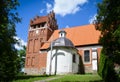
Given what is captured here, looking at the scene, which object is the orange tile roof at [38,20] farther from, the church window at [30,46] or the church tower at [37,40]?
the church window at [30,46]

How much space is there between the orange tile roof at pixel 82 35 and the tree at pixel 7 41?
19.5m

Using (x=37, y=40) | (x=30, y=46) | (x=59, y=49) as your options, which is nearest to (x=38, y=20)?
(x=37, y=40)

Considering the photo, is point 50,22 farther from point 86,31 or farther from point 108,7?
point 108,7

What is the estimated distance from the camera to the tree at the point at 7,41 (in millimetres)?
11242

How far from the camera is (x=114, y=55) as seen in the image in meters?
16.0

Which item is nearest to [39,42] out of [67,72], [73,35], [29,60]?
[29,60]

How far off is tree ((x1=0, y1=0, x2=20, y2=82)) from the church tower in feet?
67.7

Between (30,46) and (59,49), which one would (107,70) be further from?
(30,46)

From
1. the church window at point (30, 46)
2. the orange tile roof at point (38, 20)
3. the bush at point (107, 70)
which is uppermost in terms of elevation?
the orange tile roof at point (38, 20)

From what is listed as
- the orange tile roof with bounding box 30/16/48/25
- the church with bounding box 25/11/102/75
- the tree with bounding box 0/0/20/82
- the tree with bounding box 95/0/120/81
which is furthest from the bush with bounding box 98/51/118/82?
the orange tile roof with bounding box 30/16/48/25

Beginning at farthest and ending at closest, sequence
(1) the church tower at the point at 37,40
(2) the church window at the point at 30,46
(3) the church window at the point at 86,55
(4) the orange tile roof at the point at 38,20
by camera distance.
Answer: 1. (4) the orange tile roof at the point at 38,20
2. (2) the church window at the point at 30,46
3. (1) the church tower at the point at 37,40
4. (3) the church window at the point at 86,55

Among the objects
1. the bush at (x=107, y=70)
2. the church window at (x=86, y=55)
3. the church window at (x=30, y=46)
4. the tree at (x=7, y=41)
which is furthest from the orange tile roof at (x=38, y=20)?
the bush at (x=107, y=70)

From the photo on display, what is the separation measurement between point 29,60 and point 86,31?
13089 millimetres

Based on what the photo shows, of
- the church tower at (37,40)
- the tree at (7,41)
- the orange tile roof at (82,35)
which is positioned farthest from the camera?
the church tower at (37,40)
